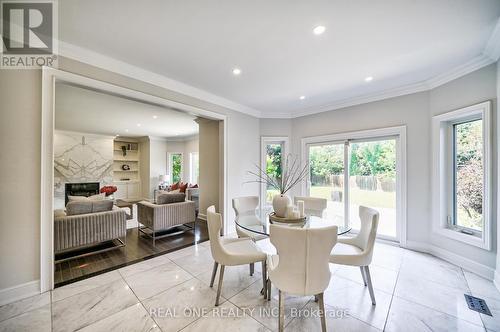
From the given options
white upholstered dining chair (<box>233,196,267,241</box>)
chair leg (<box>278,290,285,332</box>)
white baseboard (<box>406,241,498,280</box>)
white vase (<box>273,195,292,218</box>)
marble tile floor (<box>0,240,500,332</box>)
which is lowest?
marble tile floor (<box>0,240,500,332</box>)

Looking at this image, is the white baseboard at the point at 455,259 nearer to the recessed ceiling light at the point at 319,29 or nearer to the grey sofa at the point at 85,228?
the recessed ceiling light at the point at 319,29

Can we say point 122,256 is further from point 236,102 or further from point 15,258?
point 236,102

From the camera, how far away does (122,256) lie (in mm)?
2938

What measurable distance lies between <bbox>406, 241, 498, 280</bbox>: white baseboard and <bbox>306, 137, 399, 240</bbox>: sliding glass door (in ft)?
1.04

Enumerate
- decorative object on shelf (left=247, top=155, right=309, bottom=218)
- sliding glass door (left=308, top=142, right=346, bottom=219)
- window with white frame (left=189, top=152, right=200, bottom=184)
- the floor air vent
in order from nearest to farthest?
the floor air vent < sliding glass door (left=308, top=142, right=346, bottom=219) < decorative object on shelf (left=247, top=155, right=309, bottom=218) < window with white frame (left=189, top=152, right=200, bottom=184)

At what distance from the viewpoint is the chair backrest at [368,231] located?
190 centimetres

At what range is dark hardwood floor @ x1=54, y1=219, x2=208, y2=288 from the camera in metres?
2.42

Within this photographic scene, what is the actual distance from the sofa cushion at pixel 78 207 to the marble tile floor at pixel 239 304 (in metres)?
1.09

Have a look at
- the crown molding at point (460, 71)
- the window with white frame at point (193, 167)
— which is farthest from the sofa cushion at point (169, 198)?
the crown molding at point (460, 71)

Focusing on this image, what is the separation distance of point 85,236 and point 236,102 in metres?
3.41

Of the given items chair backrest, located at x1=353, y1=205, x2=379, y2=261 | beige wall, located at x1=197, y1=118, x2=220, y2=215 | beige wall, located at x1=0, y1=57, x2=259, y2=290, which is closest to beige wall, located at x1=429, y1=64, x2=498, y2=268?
chair backrest, located at x1=353, y1=205, x2=379, y2=261

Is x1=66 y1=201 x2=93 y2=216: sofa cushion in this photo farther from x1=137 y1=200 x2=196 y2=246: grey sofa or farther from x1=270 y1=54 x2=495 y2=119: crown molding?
x1=270 y1=54 x2=495 y2=119: crown molding

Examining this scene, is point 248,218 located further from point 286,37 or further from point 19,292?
point 19,292

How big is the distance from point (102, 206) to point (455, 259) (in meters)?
5.35
